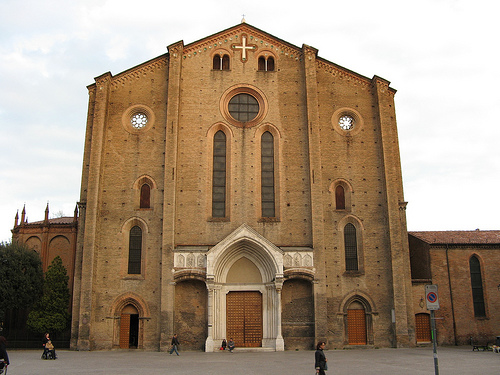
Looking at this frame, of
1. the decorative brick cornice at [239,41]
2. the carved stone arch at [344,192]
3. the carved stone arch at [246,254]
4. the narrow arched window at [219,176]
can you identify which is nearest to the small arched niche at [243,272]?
the carved stone arch at [246,254]

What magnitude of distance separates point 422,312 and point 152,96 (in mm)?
20059

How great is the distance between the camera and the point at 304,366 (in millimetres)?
18609

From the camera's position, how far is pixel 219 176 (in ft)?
95.0

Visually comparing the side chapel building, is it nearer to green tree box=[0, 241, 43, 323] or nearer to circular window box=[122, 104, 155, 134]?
circular window box=[122, 104, 155, 134]

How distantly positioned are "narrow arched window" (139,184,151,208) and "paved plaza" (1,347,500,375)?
789 cm

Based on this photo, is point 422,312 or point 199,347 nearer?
point 199,347

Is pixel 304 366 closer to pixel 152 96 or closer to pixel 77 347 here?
pixel 77 347

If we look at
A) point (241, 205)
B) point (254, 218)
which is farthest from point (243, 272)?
point (241, 205)

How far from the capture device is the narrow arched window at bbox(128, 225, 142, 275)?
90.1 feet

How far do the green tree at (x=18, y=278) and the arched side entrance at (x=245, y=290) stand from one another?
10599 millimetres

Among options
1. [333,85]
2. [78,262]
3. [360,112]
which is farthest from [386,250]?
[78,262]

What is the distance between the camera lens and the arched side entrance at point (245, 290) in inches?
1036

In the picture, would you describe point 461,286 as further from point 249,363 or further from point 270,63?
point 270,63

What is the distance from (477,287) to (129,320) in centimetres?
2028
